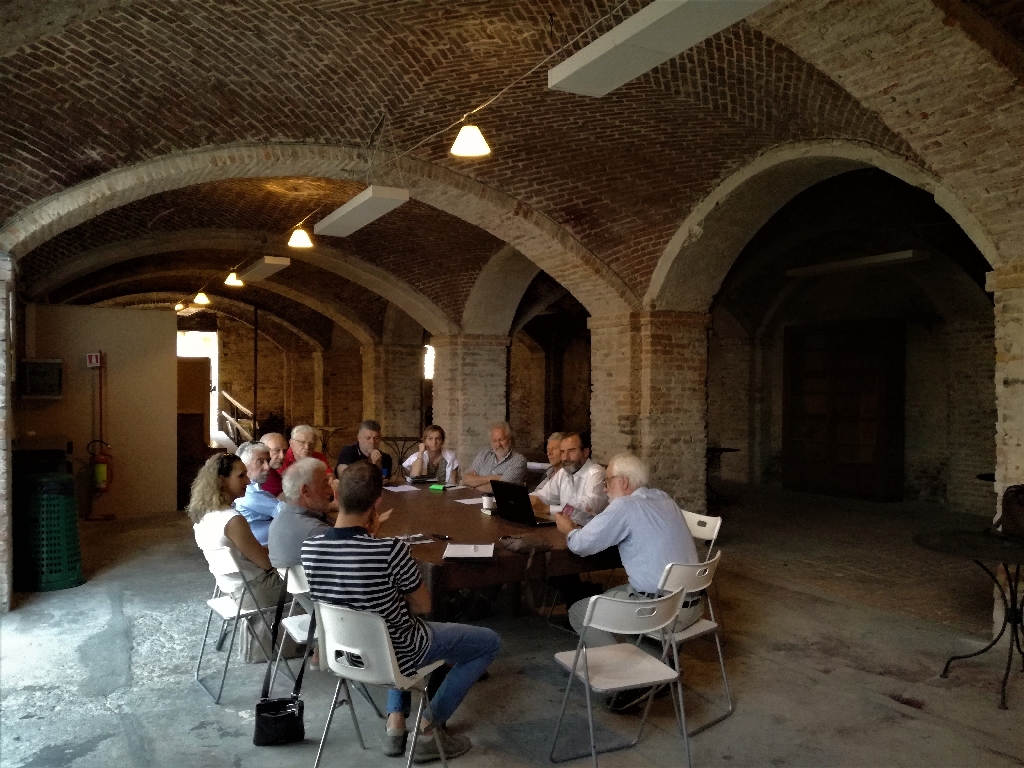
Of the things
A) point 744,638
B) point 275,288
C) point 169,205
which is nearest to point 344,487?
point 744,638

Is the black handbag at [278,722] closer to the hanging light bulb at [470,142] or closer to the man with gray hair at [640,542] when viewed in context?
the man with gray hair at [640,542]

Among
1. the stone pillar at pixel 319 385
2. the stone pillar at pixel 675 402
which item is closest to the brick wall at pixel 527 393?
the stone pillar at pixel 319 385

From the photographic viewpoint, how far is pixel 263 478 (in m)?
5.31

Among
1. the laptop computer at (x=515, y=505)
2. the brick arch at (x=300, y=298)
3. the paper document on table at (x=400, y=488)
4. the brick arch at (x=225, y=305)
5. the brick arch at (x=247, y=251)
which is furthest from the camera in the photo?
the brick arch at (x=225, y=305)

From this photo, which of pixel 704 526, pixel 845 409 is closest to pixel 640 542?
pixel 704 526

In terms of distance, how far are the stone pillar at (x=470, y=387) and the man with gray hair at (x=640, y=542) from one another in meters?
7.58

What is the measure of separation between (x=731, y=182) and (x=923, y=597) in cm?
374

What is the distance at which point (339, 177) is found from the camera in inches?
283

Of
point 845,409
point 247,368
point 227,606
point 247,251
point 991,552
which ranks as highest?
point 247,251

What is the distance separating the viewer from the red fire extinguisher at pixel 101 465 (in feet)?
30.1

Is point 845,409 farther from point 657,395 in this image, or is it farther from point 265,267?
point 265,267

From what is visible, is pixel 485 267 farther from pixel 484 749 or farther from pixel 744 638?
pixel 484 749

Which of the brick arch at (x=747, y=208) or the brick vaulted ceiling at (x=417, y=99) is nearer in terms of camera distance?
the brick vaulted ceiling at (x=417, y=99)

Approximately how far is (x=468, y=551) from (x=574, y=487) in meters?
1.65
